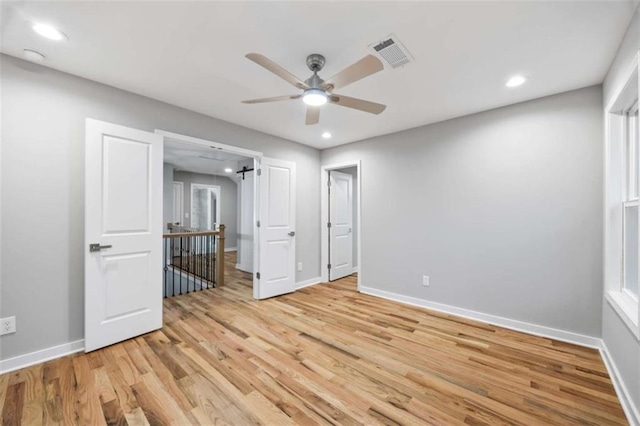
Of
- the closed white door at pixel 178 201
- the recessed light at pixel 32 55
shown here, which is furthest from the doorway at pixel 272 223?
the closed white door at pixel 178 201

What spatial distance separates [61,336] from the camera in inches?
89.2

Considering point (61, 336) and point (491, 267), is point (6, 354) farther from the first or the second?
point (491, 267)

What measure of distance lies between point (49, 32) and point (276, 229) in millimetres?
2938

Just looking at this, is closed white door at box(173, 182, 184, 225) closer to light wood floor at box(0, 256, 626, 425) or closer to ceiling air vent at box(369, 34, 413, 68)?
light wood floor at box(0, 256, 626, 425)

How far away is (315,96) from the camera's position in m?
1.89

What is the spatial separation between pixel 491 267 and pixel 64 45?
449cm

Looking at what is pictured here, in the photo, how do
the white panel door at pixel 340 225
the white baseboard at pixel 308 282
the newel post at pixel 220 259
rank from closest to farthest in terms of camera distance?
the white baseboard at pixel 308 282
the newel post at pixel 220 259
the white panel door at pixel 340 225

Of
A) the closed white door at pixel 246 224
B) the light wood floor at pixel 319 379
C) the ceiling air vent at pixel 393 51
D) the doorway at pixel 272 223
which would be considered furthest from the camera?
the closed white door at pixel 246 224

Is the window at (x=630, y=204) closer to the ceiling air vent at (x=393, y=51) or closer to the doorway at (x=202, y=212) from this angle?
the ceiling air vent at (x=393, y=51)

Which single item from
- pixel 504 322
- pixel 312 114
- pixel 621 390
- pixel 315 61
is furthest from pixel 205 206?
pixel 621 390

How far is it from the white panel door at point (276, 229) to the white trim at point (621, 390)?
348cm

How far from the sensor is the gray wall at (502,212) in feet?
8.18

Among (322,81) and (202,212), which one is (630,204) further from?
(202,212)

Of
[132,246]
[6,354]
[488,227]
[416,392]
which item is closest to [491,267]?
[488,227]
